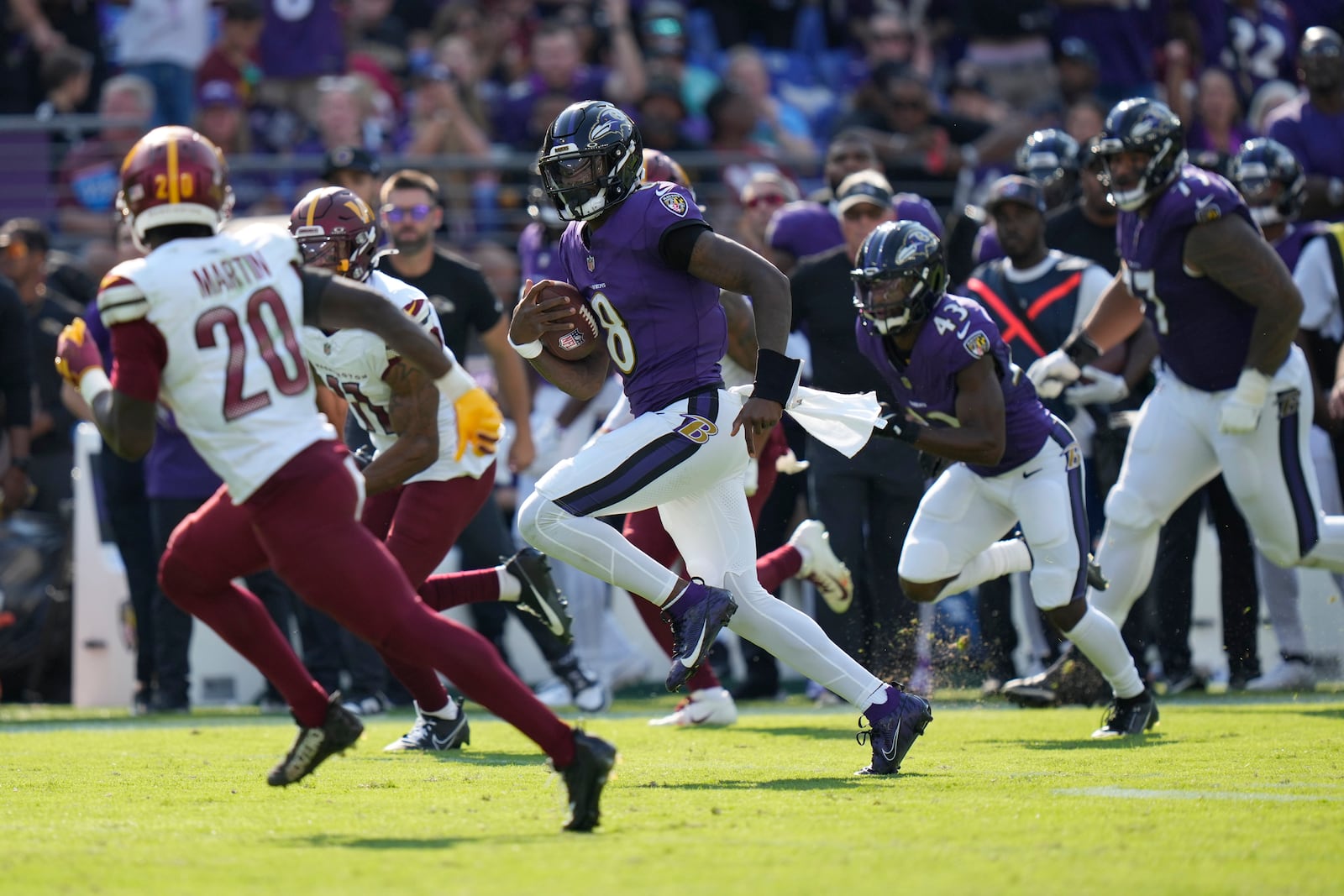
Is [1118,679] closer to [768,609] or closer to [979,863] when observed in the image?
[768,609]

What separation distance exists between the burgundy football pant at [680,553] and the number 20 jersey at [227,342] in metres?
2.78

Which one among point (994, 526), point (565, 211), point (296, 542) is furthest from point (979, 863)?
point (994, 526)

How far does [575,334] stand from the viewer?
596cm

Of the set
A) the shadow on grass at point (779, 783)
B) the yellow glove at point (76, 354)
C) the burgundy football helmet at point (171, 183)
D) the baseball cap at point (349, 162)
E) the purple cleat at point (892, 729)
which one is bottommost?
the shadow on grass at point (779, 783)

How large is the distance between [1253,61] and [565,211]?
10.2m

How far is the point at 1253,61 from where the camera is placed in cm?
1443

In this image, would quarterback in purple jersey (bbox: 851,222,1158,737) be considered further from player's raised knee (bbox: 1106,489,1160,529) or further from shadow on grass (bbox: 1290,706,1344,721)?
shadow on grass (bbox: 1290,706,1344,721)

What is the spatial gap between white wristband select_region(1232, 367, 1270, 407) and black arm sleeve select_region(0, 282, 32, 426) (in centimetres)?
602

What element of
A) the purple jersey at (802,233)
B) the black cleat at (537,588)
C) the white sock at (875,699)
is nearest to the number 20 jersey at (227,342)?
the white sock at (875,699)

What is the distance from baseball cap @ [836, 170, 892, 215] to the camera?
8523mm

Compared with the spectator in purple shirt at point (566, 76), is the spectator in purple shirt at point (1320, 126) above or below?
below

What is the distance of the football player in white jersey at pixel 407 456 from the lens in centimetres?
630

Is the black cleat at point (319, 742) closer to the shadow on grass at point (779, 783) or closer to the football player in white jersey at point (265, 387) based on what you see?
the football player in white jersey at point (265, 387)

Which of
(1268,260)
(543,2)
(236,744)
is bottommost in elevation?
(236,744)
